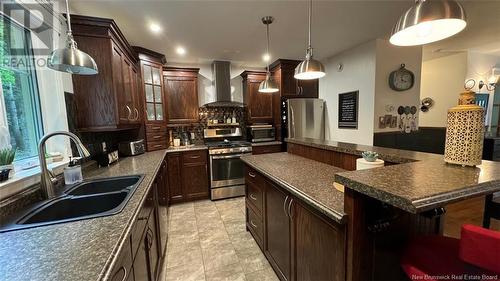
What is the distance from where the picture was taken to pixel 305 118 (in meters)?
3.95

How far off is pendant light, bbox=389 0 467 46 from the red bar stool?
0.86 metres

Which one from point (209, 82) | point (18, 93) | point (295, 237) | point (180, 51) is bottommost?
point (295, 237)

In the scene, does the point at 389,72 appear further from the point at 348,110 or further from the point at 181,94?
the point at 181,94

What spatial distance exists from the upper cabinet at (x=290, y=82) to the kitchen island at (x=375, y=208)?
2609 millimetres

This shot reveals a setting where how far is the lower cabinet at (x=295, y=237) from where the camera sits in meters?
1.08

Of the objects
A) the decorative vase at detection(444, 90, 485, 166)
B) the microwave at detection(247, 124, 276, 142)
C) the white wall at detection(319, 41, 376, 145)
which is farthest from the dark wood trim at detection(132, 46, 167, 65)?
the decorative vase at detection(444, 90, 485, 166)

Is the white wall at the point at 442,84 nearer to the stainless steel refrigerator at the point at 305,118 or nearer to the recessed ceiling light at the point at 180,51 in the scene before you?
the stainless steel refrigerator at the point at 305,118

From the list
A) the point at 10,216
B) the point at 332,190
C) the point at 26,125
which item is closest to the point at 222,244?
the point at 332,190

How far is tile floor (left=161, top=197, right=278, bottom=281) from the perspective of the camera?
1.88 m

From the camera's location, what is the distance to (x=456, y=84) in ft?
13.6

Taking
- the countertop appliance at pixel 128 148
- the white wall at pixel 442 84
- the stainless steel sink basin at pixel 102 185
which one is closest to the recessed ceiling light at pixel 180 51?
the countertop appliance at pixel 128 148

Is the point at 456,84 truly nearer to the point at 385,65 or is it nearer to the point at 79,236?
the point at 385,65

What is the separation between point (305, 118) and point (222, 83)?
5.62 ft

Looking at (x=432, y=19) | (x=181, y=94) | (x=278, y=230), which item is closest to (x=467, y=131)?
(x=432, y=19)
